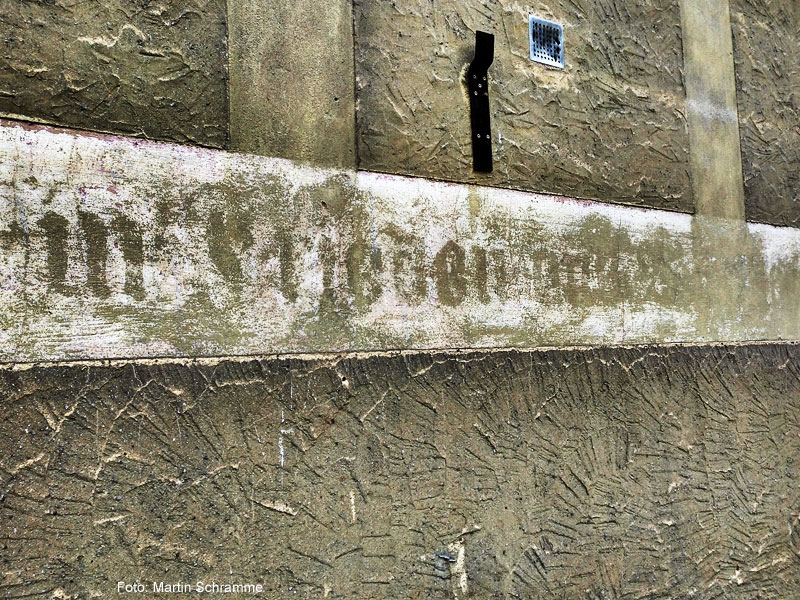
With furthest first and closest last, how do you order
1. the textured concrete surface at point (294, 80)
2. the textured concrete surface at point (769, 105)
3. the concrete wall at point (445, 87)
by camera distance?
the textured concrete surface at point (769, 105)
the textured concrete surface at point (294, 80)
the concrete wall at point (445, 87)

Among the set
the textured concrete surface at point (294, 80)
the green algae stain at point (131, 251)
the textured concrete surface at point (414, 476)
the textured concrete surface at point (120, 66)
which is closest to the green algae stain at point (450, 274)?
the textured concrete surface at point (414, 476)

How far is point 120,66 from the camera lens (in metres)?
1.96

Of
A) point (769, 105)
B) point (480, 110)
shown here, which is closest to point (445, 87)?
point (480, 110)

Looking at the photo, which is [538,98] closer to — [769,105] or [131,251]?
[769,105]

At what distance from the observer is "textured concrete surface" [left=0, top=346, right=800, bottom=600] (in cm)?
179

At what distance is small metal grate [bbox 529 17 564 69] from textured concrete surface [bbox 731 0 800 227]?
1133mm

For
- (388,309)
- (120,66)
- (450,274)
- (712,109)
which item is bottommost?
(388,309)

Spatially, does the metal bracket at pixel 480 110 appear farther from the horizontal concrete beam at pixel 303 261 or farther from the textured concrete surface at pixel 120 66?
the textured concrete surface at pixel 120 66

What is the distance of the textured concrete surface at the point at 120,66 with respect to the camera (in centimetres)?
184

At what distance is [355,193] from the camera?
2.28 m

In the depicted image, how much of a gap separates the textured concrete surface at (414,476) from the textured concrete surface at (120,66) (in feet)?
2.48

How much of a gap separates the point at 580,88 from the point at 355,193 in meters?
1.21

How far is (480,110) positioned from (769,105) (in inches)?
71.5

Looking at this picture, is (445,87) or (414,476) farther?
(445,87)
